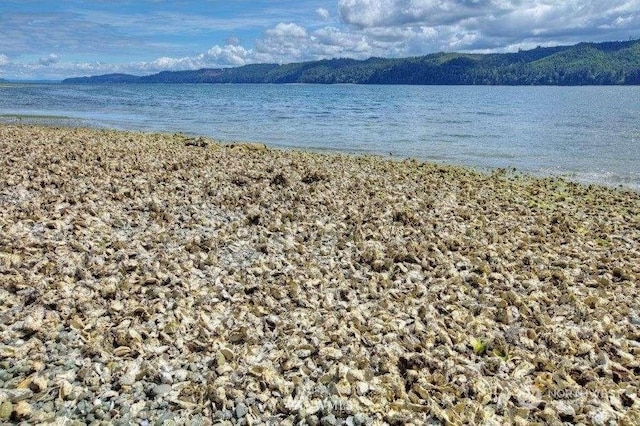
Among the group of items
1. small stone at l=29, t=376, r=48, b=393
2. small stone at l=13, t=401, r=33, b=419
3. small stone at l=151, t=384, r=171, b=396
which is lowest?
small stone at l=151, t=384, r=171, b=396

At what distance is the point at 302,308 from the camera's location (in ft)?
28.5

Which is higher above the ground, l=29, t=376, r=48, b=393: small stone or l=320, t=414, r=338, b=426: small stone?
l=29, t=376, r=48, b=393: small stone

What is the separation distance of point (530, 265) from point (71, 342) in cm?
945

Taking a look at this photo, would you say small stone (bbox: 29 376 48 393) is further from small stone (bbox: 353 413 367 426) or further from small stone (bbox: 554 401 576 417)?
small stone (bbox: 554 401 576 417)

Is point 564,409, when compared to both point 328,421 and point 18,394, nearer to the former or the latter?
point 328,421

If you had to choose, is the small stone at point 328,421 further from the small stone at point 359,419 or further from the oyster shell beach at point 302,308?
the small stone at point 359,419

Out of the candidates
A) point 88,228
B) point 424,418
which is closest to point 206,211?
point 88,228

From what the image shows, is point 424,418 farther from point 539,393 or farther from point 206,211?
point 206,211

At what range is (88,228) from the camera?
11.5 metres

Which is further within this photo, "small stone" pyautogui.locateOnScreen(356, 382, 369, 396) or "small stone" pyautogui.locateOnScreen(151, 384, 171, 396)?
"small stone" pyautogui.locateOnScreen(356, 382, 369, 396)

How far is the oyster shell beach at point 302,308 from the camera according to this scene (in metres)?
6.19

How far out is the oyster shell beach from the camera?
619 centimetres

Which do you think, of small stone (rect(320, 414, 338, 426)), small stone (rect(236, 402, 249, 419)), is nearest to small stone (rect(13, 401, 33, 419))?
small stone (rect(236, 402, 249, 419))

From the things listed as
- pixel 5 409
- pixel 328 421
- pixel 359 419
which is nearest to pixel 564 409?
pixel 359 419
